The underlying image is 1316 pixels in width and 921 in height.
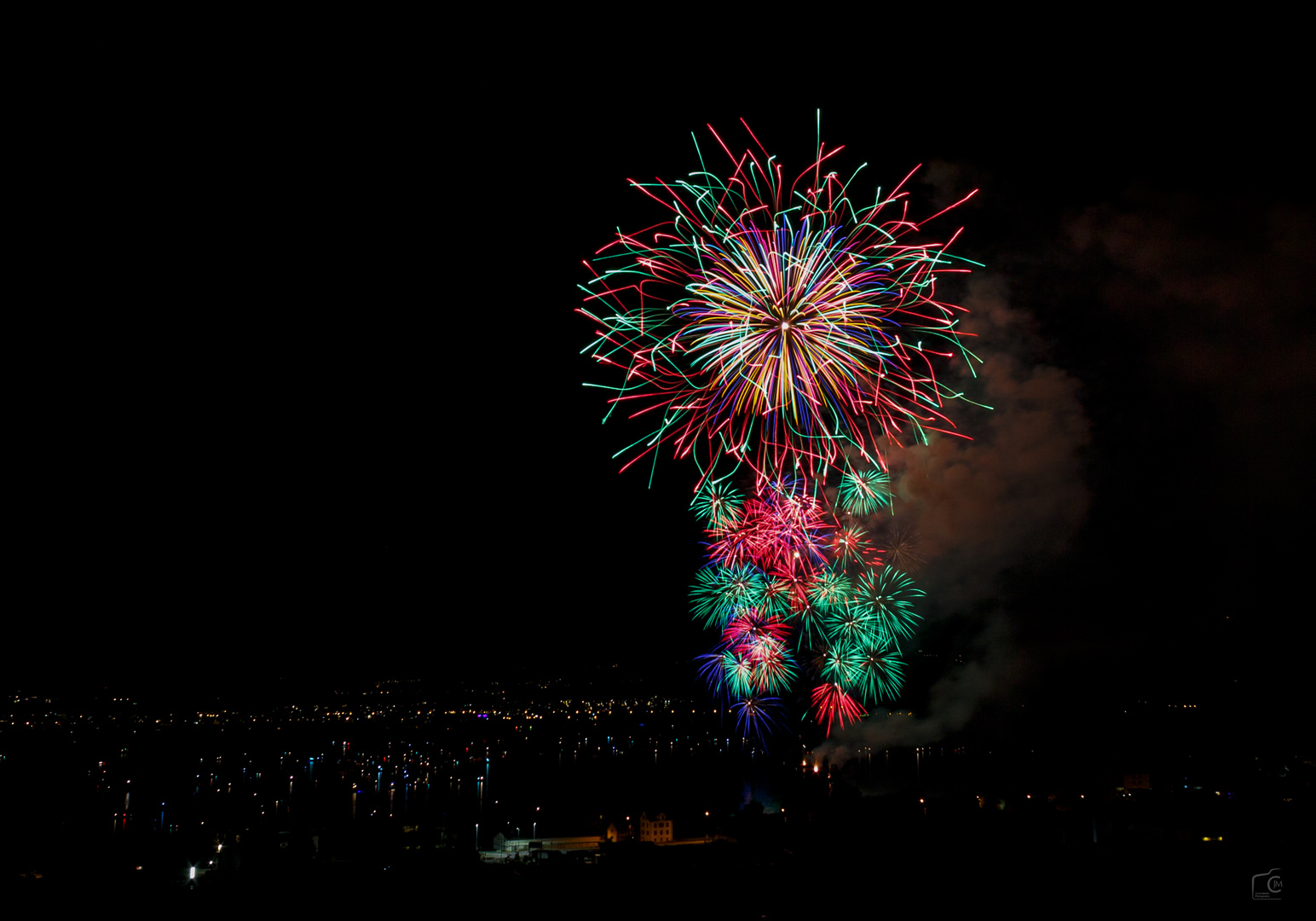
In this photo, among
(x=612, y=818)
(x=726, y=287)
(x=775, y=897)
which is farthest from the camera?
(x=612, y=818)

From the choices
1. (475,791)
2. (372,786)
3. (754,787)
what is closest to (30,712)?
(372,786)

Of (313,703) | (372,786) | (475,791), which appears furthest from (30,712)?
(475,791)

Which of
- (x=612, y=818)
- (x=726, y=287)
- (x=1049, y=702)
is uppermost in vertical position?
(x=726, y=287)

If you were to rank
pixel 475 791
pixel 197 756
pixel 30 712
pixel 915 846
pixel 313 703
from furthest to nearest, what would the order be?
pixel 313 703 → pixel 30 712 → pixel 197 756 → pixel 475 791 → pixel 915 846

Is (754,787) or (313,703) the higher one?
(313,703)

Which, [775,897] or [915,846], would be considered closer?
[775,897]

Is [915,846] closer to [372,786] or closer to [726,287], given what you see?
[726,287]
